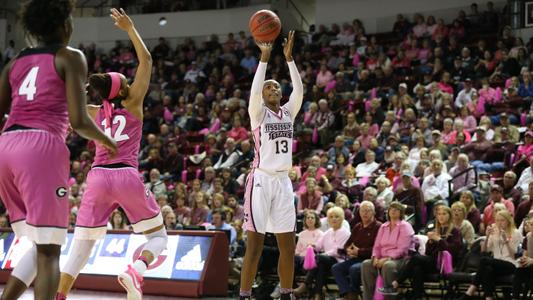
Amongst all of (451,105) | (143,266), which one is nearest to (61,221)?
(143,266)

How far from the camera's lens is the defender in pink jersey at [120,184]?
6.16m

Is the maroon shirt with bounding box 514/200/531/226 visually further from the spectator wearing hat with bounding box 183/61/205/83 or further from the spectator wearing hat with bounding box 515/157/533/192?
the spectator wearing hat with bounding box 183/61/205/83

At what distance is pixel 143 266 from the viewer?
610cm

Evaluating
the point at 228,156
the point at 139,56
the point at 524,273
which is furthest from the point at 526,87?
the point at 139,56

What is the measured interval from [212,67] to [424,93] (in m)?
7.87

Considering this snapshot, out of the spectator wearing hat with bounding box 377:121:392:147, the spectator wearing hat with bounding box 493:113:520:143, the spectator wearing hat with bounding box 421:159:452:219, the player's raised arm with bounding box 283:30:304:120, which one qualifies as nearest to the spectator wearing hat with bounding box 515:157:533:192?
the spectator wearing hat with bounding box 421:159:452:219

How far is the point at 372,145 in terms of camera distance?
14945mm

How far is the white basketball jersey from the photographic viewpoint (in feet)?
24.2

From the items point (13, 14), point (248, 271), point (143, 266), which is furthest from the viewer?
point (13, 14)

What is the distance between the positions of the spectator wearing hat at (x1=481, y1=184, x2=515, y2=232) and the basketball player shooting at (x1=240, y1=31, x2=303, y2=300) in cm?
446

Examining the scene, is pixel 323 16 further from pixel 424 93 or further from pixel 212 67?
pixel 424 93

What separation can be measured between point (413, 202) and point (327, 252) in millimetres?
1965

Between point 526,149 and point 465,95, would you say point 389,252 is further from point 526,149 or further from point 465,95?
point 465,95

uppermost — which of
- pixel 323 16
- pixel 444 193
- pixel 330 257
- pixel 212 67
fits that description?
pixel 323 16
